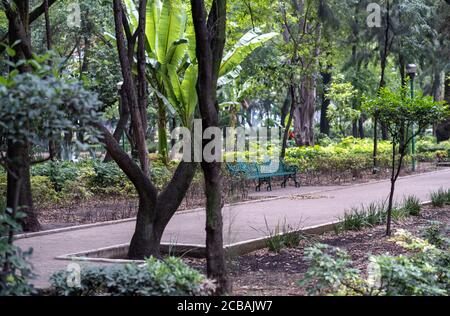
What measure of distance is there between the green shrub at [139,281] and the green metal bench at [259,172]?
41.2 ft

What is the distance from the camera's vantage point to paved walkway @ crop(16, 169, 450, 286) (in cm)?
1062

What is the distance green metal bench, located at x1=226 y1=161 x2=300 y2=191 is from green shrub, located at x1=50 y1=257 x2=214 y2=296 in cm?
1257

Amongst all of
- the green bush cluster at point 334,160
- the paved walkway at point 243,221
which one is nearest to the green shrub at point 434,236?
the paved walkway at point 243,221

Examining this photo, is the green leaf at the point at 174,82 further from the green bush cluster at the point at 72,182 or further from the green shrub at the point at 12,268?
the green shrub at the point at 12,268

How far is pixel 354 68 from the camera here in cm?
4031

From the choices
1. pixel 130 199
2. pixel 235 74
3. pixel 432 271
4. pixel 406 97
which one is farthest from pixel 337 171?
pixel 432 271

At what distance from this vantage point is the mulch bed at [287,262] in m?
8.05

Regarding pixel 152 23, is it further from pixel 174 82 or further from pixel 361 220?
pixel 361 220

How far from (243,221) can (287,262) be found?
3703 mm

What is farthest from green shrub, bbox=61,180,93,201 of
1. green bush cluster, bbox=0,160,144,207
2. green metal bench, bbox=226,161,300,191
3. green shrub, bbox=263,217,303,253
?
green shrub, bbox=263,217,303,253

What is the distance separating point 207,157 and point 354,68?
3439cm

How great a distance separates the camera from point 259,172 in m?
20.2
